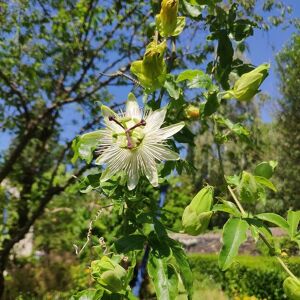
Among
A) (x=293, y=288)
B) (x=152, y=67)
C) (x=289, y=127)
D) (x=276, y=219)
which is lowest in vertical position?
(x=293, y=288)

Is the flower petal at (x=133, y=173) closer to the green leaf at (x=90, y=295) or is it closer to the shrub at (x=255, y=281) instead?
the green leaf at (x=90, y=295)

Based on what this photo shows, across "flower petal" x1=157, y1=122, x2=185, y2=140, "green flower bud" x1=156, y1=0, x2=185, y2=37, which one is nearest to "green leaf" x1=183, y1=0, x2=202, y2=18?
"green flower bud" x1=156, y1=0, x2=185, y2=37

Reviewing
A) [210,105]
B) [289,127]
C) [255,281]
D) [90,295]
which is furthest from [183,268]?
[289,127]

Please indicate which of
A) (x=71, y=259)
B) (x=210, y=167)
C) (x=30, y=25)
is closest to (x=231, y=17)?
(x=30, y=25)

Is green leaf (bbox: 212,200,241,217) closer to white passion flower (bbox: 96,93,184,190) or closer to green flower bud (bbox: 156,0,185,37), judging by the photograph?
white passion flower (bbox: 96,93,184,190)

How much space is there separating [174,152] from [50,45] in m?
3.30

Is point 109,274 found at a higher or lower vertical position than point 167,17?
lower

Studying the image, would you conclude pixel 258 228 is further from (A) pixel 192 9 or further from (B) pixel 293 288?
(A) pixel 192 9

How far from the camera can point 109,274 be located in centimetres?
62

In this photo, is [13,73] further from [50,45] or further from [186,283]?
[186,283]

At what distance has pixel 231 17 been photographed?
3.14 ft

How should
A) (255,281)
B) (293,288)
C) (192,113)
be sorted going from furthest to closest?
(255,281)
(192,113)
(293,288)

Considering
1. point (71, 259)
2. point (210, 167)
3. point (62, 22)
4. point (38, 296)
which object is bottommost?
point (38, 296)

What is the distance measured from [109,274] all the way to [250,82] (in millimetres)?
353
